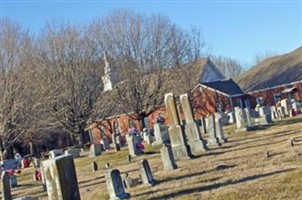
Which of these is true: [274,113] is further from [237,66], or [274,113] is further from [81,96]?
[237,66]

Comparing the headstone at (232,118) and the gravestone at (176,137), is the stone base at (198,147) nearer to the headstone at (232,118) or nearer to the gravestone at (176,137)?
the gravestone at (176,137)

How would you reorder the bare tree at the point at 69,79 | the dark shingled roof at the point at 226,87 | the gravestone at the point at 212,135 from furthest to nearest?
1. the dark shingled roof at the point at 226,87
2. the bare tree at the point at 69,79
3. the gravestone at the point at 212,135

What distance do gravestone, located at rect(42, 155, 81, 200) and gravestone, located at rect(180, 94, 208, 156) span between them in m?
10.9

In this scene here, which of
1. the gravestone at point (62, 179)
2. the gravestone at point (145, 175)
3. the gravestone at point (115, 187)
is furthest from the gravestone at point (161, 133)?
the gravestone at point (62, 179)

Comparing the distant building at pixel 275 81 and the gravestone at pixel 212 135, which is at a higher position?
the distant building at pixel 275 81

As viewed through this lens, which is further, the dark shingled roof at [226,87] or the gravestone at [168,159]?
the dark shingled roof at [226,87]

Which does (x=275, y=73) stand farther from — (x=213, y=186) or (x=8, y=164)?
(x=213, y=186)

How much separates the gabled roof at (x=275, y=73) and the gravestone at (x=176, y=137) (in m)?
37.6

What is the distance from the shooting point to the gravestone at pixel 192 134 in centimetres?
1894

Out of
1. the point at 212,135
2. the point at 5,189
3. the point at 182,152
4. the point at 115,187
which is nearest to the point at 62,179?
the point at 115,187

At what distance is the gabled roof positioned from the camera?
55.5 metres

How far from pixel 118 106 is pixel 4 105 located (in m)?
12.6

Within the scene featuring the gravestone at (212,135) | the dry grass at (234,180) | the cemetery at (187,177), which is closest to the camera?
the cemetery at (187,177)

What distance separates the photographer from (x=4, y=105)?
122ft
